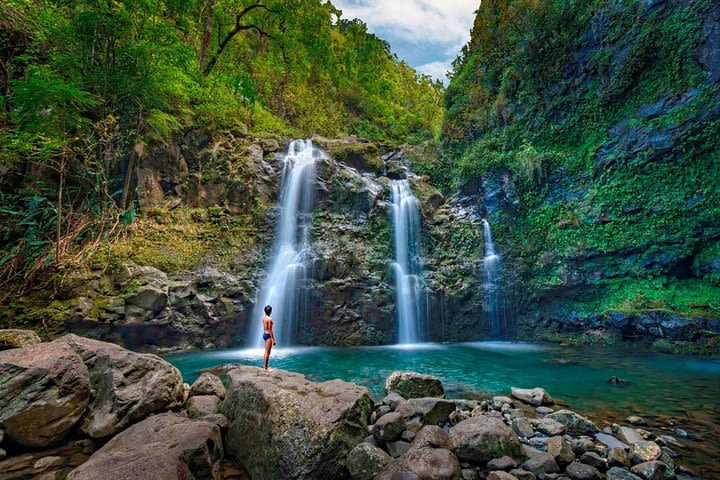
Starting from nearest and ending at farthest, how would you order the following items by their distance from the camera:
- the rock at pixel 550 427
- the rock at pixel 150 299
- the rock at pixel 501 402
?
the rock at pixel 550 427
the rock at pixel 501 402
the rock at pixel 150 299

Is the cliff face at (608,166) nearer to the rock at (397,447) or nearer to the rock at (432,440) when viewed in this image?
the rock at (432,440)

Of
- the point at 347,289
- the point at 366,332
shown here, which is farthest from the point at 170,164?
the point at 366,332

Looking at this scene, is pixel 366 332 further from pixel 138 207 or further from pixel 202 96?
pixel 202 96

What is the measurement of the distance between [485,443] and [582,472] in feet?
3.17

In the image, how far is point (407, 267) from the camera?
15211 mm

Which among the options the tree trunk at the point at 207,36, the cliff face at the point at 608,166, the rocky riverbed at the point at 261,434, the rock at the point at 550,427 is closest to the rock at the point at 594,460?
the rocky riverbed at the point at 261,434

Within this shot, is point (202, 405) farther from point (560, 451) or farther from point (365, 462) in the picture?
point (560, 451)

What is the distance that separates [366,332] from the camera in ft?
42.6

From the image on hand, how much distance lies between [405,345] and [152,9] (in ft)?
50.3

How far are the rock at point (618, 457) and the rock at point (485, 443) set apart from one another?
0.97 m

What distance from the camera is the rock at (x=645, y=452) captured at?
3.62 metres

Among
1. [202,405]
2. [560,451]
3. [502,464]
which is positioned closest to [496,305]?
[560,451]

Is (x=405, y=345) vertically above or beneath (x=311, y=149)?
beneath

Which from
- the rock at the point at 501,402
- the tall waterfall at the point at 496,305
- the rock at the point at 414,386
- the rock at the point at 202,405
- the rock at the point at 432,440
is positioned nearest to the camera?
the rock at the point at 432,440
